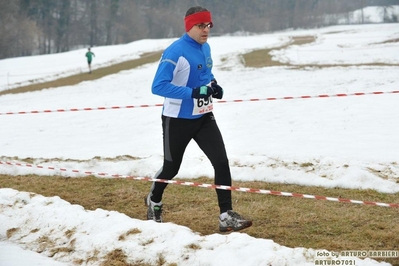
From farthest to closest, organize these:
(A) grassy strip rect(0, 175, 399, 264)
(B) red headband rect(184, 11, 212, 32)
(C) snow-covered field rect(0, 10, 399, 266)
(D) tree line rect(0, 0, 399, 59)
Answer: (D) tree line rect(0, 0, 399, 59) → (B) red headband rect(184, 11, 212, 32) → (A) grassy strip rect(0, 175, 399, 264) → (C) snow-covered field rect(0, 10, 399, 266)

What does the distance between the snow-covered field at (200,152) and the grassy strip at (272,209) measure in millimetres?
570

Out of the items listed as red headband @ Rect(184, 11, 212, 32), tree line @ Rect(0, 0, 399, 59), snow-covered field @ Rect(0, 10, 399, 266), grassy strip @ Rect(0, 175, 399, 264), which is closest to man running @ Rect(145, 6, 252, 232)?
red headband @ Rect(184, 11, 212, 32)

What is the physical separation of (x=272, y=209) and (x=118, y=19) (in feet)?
342

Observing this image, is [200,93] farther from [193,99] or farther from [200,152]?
[200,152]

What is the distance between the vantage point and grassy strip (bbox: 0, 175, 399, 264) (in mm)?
5109

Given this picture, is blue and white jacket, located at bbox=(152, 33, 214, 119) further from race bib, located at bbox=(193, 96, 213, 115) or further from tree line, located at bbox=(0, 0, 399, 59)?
tree line, located at bbox=(0, 0, 399, 59)

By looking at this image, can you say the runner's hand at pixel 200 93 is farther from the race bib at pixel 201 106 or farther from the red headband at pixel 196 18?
the red headband at pixel 196 18

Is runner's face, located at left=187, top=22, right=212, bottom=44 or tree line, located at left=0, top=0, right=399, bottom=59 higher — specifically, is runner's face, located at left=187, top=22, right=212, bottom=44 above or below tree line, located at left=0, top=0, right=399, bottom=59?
below

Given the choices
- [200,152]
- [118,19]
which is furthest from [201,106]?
[118,19]

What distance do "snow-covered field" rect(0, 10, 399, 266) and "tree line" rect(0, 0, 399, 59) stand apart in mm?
56846

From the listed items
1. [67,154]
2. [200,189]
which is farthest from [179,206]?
[67,154]

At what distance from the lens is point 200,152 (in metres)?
10.5

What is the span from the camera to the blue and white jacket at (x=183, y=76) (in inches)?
204

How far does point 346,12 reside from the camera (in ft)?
470
